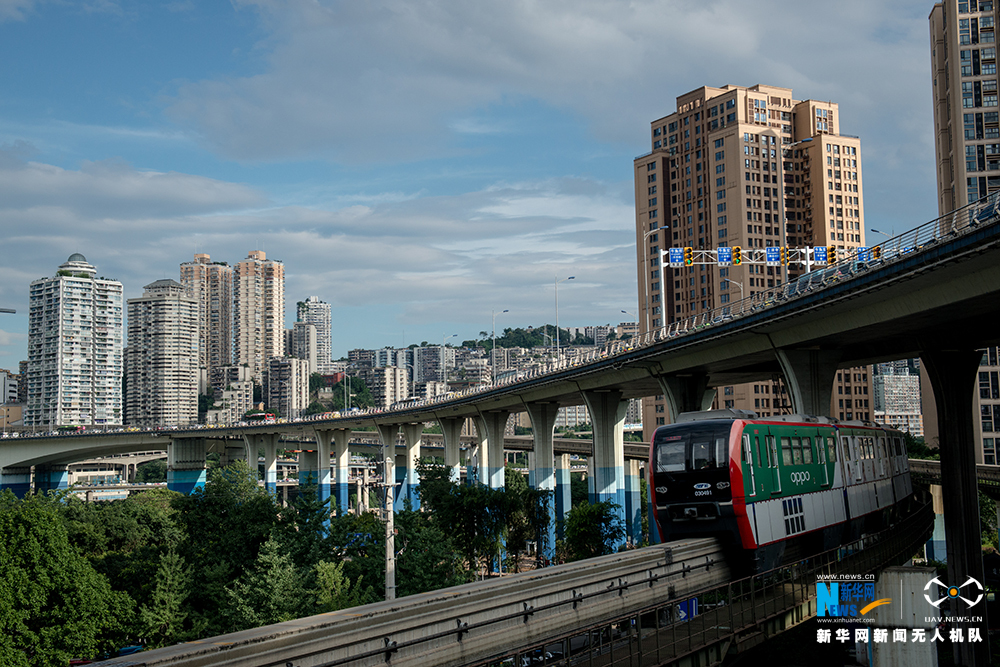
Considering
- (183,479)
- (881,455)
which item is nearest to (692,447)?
(881,455)

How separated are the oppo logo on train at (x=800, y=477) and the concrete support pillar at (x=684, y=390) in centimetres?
2982

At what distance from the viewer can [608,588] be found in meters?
19.9

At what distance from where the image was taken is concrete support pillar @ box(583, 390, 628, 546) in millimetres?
75062

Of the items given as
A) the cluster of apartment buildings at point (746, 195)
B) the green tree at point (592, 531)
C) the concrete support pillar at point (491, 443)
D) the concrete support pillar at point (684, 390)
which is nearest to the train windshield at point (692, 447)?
the concrete support pillar at point (684, 390)

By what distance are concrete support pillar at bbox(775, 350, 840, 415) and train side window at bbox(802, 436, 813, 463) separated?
1652cm

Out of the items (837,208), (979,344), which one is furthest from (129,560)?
(837,208)

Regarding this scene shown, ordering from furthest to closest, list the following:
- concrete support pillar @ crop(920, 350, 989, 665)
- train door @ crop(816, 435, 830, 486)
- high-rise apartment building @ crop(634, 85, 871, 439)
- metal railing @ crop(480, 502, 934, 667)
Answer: high-rise apartment building @ crop(634, 85, 871, 439) < concrete support pillar @ crop(920, 350, 989, 665) < train door @ crop(816, 435, 830, 486) < metal railing @ crop(480, 502, 934, 667)

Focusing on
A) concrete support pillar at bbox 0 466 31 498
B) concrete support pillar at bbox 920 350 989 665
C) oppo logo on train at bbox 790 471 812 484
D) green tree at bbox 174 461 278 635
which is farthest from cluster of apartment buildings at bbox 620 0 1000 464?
concrete support pillar at bbox 0 466 31 498

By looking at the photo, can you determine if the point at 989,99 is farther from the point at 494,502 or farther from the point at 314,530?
the point at 314,530

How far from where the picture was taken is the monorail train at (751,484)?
26531 mm

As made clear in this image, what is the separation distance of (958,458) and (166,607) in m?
41.1

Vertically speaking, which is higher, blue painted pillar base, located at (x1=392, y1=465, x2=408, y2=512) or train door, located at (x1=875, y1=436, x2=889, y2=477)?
train door, located at (x1=875, y1=436, x2=889, y2=477)

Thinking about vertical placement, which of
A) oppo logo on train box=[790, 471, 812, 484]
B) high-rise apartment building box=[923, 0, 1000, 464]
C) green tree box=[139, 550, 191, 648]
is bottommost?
green tree box=[139, 550, 191, 648]

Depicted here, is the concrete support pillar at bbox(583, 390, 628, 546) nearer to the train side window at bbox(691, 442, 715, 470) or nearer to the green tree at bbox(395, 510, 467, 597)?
the green tree at bbox(395, 510, 467, 597)
